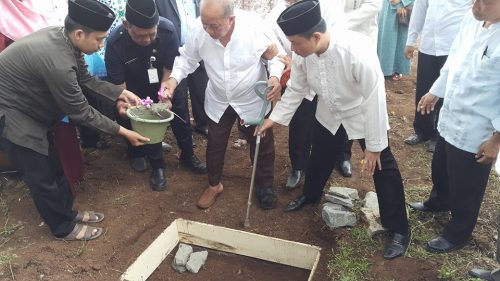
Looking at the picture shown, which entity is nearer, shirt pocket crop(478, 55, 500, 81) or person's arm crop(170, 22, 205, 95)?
shirt pocket crop(478, 55, 500, 81)

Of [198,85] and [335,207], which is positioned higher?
[198,85]

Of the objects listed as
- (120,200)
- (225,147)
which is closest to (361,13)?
(225,147)

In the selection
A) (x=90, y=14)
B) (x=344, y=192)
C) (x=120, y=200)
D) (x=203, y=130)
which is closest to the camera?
(x=90, y=14)

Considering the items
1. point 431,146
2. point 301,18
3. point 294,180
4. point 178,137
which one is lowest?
point 431,146

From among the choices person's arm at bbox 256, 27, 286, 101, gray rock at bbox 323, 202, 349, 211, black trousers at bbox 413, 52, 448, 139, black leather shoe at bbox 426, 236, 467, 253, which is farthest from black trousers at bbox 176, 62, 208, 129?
black leather shoe at bbox 426, 236, 467, 253

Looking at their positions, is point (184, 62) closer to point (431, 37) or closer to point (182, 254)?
point (182, 254)

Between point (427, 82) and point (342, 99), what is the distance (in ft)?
6.27

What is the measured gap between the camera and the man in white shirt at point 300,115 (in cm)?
349

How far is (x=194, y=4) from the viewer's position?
4.38 metres

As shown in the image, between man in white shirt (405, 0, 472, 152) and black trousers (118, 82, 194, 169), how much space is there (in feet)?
7.84

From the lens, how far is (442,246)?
307cm

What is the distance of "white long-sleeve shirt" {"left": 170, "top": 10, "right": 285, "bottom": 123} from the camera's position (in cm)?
324

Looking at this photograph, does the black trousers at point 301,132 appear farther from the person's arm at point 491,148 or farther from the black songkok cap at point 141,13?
the person's arm at point 491,148

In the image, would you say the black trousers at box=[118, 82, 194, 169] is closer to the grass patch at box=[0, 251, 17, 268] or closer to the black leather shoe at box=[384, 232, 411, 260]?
the grass patch at box=[0, 251, 17, 268]
